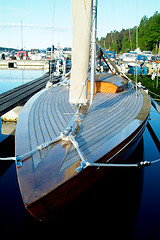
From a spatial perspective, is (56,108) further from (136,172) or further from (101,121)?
(136,172)

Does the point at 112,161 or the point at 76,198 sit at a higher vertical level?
the point at 112,161

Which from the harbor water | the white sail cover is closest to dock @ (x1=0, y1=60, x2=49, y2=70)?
the white sail cover

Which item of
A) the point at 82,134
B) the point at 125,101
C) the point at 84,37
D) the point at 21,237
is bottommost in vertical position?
the point at 21,237

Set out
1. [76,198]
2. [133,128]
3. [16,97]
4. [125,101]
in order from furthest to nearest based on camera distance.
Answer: [16,97]
[125,101]
[133,128]
[76,198]

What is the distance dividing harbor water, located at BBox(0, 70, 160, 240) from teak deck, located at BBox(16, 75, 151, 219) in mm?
440

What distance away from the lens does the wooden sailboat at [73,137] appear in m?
2.77

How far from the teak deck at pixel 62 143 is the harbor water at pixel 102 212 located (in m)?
0.44

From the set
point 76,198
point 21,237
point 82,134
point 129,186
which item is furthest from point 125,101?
point 21,237

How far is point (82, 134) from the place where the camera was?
3.88 metres

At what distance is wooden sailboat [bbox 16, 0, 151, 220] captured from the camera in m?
2.77

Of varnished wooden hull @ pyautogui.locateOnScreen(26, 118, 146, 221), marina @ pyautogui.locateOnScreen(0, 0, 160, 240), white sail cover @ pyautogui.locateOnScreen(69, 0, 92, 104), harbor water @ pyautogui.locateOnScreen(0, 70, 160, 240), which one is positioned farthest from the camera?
white sail cover @ pyautogui.locateOnScreen(69, 0, 92, 104)

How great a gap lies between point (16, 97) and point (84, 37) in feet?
15.9

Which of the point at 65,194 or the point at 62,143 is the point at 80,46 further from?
the point at 65,194

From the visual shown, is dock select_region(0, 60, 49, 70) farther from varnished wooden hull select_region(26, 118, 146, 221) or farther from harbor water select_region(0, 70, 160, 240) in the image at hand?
varnished wooden hull select_region(26, 118, 146, 221)
